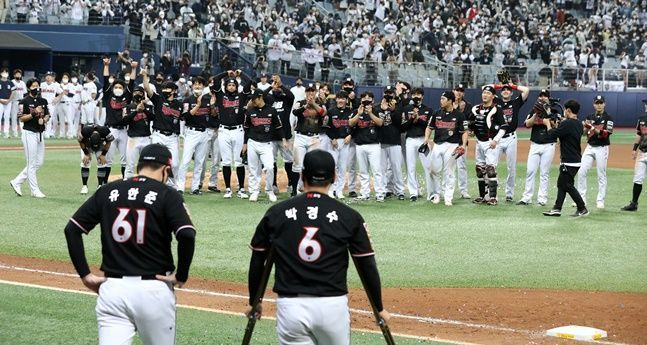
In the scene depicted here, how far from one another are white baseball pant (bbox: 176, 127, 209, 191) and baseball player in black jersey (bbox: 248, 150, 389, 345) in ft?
42.8

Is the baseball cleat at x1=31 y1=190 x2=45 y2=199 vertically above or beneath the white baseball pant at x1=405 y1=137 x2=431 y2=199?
beneath

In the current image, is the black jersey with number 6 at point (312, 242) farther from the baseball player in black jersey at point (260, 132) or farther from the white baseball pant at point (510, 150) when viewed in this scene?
the white baseball pant at point (510, 150)

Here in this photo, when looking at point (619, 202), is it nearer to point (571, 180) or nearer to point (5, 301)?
point (571, 180)

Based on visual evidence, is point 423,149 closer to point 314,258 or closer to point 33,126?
point 33,126

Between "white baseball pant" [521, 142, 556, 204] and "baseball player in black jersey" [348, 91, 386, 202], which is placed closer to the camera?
"white baseball pant" [521, 142, 556, 204]

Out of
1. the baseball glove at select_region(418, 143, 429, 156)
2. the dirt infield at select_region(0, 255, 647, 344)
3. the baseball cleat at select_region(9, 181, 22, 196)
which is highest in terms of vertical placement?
the baseball glove at select_region(418, 143, 429, 156)

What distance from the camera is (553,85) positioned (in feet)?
125

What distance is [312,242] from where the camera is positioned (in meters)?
6.14

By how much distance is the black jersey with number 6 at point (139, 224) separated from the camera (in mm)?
6449

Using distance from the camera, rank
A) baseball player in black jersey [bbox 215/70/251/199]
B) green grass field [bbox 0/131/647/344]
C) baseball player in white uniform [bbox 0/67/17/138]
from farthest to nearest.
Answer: baseball player in white uniform [bbox 0/67/17/138] < baseball player in black jersey [bbox 215/70/251/199] < green grass field [bbox 0/131/647/344]

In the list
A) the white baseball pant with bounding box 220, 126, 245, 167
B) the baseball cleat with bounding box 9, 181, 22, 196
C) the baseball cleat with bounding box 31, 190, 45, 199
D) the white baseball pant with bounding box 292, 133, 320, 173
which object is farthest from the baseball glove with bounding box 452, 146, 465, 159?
the baseball cleat with bounding box 9, 181, 22, 196

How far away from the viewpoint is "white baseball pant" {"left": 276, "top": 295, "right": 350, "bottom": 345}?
600 centimetres

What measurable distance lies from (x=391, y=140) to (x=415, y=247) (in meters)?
5.33

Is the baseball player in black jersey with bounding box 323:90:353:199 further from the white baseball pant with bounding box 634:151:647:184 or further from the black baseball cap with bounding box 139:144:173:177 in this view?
the black baseball cap with bounding box 139:144:173:177
